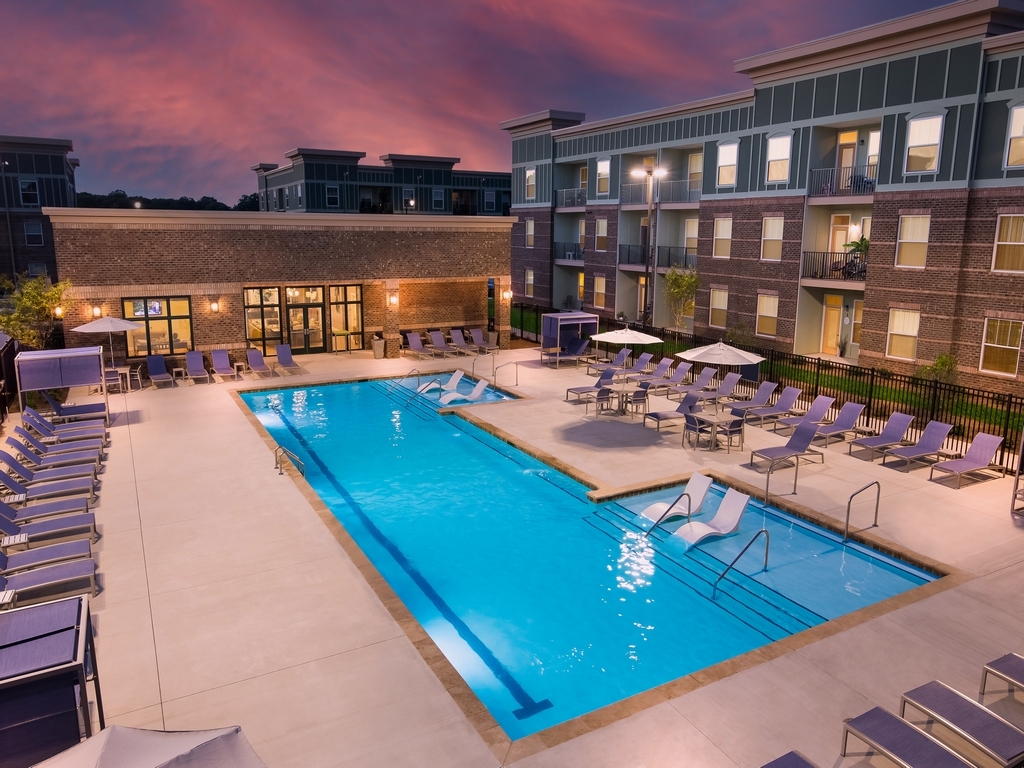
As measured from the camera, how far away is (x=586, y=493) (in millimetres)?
14117

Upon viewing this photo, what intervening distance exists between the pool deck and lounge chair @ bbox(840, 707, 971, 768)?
404 millimetres

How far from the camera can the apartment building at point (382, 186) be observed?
55906mm

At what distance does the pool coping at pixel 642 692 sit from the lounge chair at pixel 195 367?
1062cm

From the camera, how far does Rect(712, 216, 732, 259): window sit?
29.2 m

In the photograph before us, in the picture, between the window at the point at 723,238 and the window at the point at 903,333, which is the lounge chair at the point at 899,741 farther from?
the window at the point at 723,238

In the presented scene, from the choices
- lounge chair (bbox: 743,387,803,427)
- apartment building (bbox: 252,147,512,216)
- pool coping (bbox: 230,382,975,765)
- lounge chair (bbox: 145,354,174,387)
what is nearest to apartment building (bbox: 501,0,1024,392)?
lounge chair (bbox: 743,387,803,427)

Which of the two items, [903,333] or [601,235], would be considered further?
[601,235]

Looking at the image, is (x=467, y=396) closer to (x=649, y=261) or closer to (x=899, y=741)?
(x=649, y=261)

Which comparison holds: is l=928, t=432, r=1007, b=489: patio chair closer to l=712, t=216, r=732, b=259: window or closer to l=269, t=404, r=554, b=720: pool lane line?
l=269, t=404, r=554, b=720: pool lane line

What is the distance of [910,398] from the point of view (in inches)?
722

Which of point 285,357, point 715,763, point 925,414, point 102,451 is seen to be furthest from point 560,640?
point 285,357

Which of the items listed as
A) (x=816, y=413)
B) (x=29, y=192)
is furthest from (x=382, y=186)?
(x=816, y=413)

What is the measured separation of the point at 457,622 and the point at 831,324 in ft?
72.0

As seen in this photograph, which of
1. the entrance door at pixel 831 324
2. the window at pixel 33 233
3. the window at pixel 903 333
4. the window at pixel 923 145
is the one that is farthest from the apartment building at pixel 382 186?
the window at pixel 903 333
